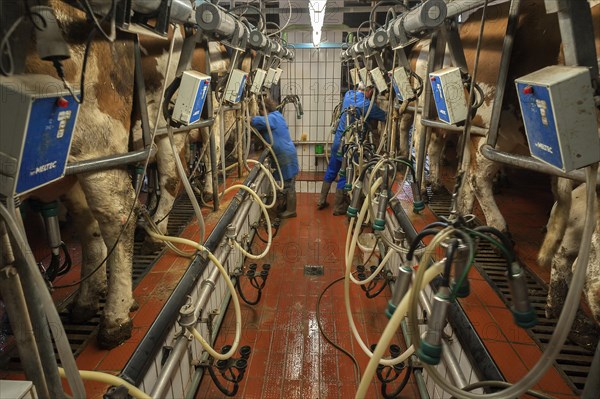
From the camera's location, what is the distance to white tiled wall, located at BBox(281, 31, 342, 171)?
332 inches

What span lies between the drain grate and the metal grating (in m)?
2.22

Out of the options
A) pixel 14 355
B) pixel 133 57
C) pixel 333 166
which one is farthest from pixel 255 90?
pixel 14 355

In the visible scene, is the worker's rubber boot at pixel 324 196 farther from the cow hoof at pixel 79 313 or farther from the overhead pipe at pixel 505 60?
the overhead pipe at pixel 505 60

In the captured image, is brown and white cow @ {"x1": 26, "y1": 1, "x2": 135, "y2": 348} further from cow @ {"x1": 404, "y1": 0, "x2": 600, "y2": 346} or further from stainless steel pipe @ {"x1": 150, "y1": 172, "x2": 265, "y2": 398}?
cow @ {"x1": 404, "y1": 0, "x2": 600, "y2": 346}

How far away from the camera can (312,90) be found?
8.67m

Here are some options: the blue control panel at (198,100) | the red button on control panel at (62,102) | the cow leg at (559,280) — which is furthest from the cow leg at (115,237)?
the cow leg at (559,280)

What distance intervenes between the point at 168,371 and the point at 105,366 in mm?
342

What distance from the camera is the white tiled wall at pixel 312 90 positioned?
8.44 m

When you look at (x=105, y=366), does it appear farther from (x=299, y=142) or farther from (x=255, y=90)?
(x=299, y=142)

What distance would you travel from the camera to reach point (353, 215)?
7.21 feet

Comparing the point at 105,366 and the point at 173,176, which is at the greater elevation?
the point at 173,176

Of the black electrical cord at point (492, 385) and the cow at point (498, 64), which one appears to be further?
the cow at point (498, 64)

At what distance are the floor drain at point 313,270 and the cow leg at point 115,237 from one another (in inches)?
86.7

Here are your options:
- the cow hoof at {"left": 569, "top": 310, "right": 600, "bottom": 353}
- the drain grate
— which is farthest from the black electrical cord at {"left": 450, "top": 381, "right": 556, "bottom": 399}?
the cow hoof at {"left": 569, "top": 310, "right": 600, "bottom": 353}
